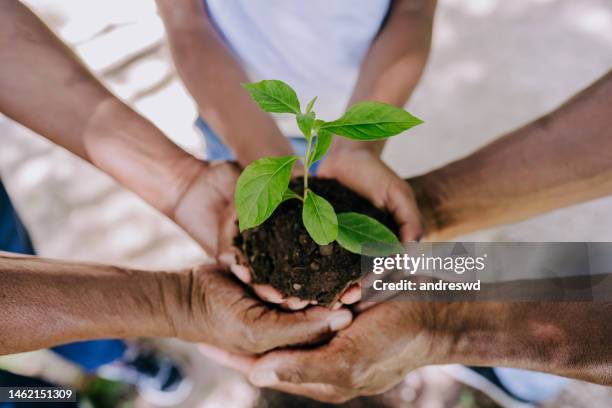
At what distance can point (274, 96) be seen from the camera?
1.36 feet

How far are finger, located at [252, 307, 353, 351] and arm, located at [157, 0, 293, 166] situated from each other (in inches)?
8.8

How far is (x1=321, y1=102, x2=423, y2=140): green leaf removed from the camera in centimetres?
40

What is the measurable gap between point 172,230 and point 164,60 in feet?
1.05

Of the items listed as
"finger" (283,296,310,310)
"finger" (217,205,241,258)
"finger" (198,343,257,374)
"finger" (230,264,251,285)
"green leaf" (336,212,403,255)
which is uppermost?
"finger" (217,205,241,258)

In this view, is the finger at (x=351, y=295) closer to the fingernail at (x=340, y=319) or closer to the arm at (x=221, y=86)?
the fingernail at (x=340, y=319)

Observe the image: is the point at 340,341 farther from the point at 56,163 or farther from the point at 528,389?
the point at 56,163

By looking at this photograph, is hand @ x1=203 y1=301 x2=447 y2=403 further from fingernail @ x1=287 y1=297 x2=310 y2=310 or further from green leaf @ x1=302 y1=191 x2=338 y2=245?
green leaf @ x1=302 y1=191 x2=338 y2=245

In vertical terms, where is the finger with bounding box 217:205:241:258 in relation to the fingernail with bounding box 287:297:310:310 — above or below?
above

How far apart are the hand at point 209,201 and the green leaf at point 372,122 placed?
0.28 meters

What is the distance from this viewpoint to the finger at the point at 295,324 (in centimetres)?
60

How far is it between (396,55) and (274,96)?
36cm

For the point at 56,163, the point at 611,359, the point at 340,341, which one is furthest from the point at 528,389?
the point at 56,163

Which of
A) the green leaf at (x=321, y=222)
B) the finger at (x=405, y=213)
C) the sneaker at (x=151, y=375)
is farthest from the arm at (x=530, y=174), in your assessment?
the sneaker at (x=151, y=375)

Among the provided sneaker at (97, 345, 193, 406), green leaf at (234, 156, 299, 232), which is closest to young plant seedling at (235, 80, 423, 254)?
green leaf at (234, 156, 299, 232)
